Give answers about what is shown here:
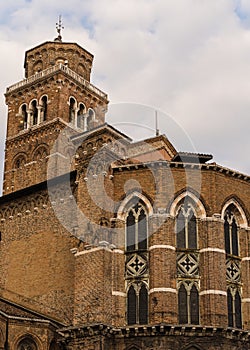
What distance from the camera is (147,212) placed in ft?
88.3

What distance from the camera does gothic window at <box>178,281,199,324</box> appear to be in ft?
83.7

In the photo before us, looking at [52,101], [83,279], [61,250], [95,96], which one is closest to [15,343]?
[83,279]

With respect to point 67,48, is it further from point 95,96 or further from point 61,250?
point 61,250

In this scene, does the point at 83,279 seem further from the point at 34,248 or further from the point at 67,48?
the point at 67,48

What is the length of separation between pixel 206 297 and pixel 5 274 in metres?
9.86

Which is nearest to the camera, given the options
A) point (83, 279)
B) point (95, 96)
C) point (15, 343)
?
point (15, 343)

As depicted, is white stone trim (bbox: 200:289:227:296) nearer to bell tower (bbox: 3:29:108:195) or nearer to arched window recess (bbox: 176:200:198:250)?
arched window recess (bbox: 176:200:198:250)

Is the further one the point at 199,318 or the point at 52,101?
the point at 52,101

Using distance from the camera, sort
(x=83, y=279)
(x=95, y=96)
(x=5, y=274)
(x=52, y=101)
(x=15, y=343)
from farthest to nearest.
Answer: (x=95, y=96) < (x=52, y=101) < (x=5, y=274) < (x=83, y=279) < (x=15, y=343)

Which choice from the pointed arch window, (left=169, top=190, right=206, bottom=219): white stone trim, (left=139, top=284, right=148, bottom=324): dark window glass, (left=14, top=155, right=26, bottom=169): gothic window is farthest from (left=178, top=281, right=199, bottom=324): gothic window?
the pointed arch window

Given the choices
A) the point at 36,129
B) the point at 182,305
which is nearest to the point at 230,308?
the point at 182,305

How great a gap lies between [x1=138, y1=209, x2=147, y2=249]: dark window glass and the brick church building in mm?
47

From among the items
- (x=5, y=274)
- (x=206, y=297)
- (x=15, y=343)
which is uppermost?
(x=5, y=274)

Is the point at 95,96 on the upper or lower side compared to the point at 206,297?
upper
